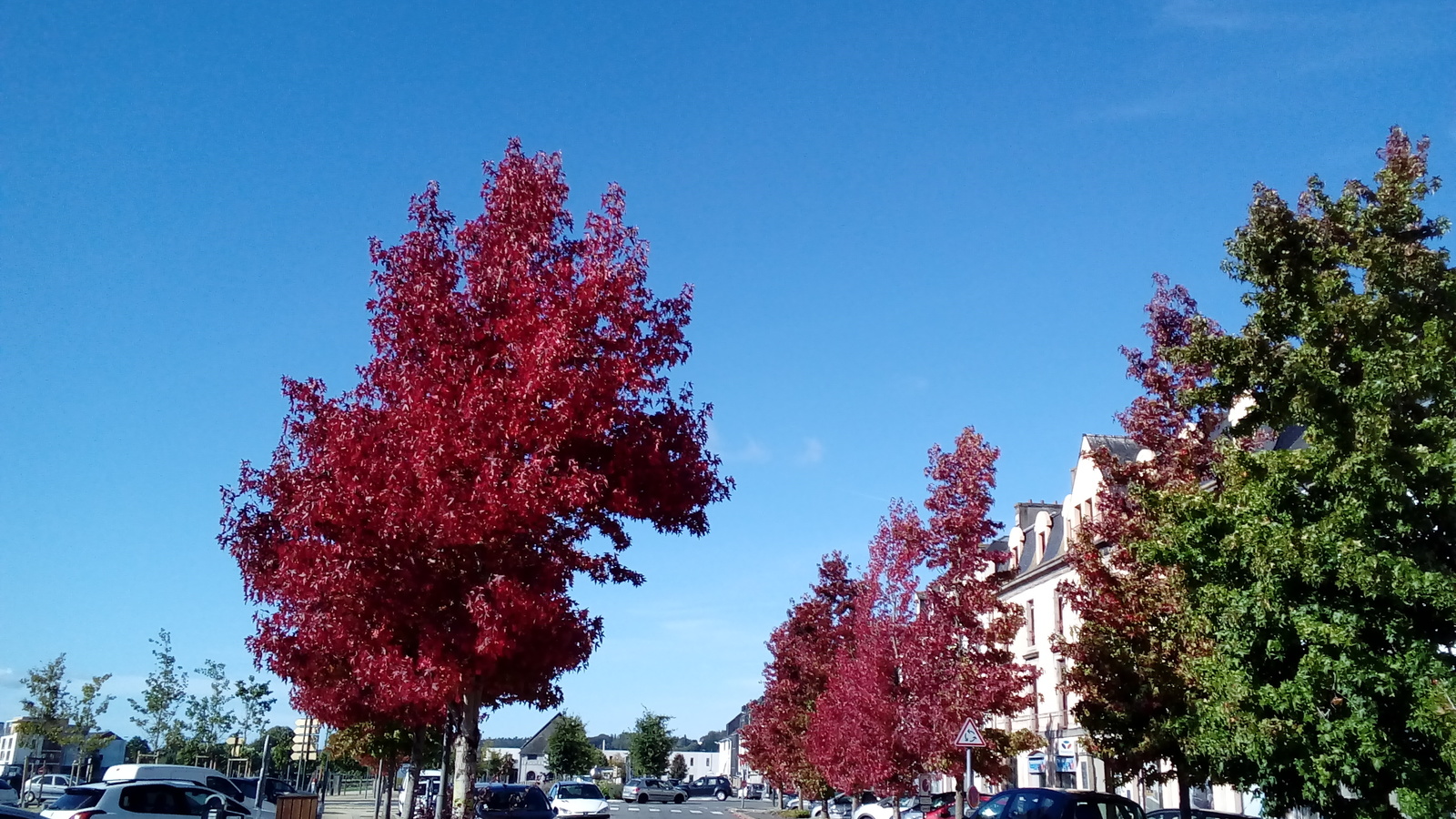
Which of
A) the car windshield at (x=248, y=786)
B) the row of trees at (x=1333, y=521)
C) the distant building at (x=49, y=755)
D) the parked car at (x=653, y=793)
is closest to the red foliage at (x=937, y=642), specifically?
the row of trees at (x=1333, y=521)

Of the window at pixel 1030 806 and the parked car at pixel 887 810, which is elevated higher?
the window at pixel 1030 806

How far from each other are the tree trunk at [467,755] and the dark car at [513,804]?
13201mm

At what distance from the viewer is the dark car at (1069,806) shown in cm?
A: 1572

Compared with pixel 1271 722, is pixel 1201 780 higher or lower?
lower

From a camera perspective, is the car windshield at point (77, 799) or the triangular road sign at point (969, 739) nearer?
the car windshield at point (77, 799)

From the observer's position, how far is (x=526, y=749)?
459ft

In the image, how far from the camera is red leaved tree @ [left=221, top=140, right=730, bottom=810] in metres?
8.93

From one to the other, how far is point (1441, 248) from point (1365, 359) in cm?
Result: 256

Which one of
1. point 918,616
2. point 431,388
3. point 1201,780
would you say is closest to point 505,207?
point 431,388

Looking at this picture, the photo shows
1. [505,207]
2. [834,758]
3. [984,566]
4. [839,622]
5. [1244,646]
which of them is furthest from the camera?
[839,622]

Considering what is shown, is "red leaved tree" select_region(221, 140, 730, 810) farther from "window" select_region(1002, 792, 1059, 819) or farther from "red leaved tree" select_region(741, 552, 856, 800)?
"red leaved tree" select_region(741, 552, 856, 800)

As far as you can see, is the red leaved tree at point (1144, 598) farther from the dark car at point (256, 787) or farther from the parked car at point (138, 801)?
the dark car at point (256, 787)

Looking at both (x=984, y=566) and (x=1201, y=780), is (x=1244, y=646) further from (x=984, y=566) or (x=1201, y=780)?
(x=984, y=566)

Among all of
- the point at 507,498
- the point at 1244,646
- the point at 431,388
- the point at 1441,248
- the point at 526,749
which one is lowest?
the point at 526,749
